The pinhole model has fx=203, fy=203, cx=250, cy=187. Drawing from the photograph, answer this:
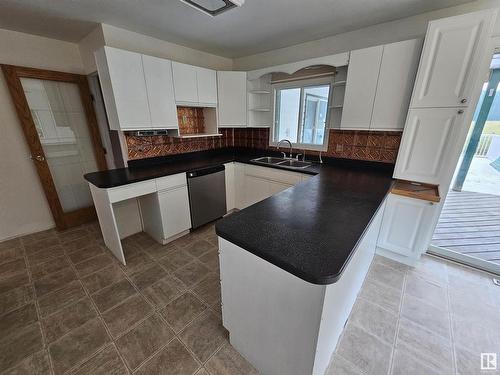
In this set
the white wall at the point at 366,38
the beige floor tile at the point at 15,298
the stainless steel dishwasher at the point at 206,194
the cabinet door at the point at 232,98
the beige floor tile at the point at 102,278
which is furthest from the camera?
the cabinet door at the point at 232,98

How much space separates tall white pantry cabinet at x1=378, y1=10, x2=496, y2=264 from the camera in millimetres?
1580

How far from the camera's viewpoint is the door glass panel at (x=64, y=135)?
2547 mm

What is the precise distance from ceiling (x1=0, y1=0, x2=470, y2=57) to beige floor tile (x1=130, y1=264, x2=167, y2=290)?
2.44m

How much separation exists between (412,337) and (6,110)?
14.8 ft

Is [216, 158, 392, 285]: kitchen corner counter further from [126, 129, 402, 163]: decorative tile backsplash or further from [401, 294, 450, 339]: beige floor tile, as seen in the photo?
[401, 294, 450, 339]: beige floor tile

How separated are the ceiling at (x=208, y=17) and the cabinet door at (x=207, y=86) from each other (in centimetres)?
37

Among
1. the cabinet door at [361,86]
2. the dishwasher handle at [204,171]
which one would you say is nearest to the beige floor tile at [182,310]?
the dishwasher handle at [204,171]

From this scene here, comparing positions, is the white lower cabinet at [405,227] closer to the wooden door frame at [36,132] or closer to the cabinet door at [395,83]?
the cabinet door at [395,83]

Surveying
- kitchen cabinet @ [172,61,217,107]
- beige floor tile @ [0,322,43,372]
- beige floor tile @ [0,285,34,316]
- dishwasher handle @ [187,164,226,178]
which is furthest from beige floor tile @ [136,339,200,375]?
kitchen cabinet @ [172,61,217,107]

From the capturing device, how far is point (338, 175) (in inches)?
88.8

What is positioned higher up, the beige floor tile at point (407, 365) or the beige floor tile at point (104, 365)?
the beige floor tile at point (104, 365)

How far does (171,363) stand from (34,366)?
856 millimetres

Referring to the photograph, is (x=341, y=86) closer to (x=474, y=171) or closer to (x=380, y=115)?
(x=380, y=115)

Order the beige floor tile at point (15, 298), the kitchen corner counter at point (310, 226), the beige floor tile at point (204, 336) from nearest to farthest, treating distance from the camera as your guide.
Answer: the kitchen corner counter at point (310, 226) → the beige floor tile at point (204, 336) → the beige floor tile at point (15, 298)
